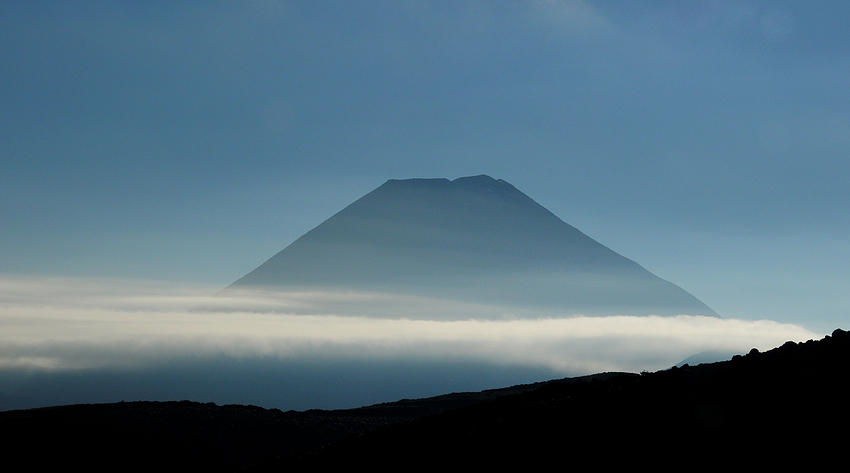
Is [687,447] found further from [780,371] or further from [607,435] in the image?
[780,371]

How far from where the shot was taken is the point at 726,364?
19812 millimetres

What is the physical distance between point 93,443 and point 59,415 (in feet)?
19.5

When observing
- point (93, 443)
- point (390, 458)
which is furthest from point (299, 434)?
point (390, 458)

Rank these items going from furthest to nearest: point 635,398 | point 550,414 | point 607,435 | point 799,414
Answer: point 550,414, point 635,398, point 607,435, point 799,414

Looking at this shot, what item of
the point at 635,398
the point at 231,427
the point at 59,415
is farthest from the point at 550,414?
the point at 59,415

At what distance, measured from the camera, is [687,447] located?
15219 mm

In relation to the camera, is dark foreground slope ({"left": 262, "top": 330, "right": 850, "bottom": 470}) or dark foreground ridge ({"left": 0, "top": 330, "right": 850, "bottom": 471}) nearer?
dark foreground slope ({"left": 262, "top": 330, "right": 850, "bottom": 470})

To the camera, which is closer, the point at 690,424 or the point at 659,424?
the point at 690,424

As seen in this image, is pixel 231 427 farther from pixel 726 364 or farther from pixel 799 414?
pixel 799 414

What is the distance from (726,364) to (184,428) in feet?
104

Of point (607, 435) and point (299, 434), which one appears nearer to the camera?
point (607, 435)

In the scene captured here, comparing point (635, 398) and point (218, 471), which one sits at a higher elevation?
point (635, 398)

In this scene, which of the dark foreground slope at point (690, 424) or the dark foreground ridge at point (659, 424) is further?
the dark foreground ridge at point (659, 424)

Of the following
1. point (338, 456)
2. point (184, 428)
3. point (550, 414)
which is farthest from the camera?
point (184, 428)
